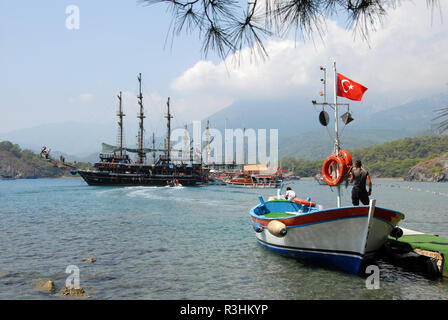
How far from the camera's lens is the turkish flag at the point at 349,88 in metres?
12.0

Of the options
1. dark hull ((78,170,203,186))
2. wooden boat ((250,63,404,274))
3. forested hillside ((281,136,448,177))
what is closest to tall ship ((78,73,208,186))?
dark hull ((78,170,203,186))

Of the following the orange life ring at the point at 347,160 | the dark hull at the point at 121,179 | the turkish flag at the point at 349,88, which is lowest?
the dark hull at the point at 121,179

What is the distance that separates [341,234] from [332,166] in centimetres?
257

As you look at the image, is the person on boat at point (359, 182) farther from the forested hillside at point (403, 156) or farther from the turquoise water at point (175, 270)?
the forested hillside at point (403, 156)

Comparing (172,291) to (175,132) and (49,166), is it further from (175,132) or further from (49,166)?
(49,166)

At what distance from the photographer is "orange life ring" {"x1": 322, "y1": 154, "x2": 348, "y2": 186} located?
1119 cm

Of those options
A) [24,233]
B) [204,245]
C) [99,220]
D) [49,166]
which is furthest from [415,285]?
[49,166]

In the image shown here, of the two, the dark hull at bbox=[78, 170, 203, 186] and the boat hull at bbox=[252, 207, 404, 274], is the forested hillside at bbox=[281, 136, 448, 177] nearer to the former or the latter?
the dark hull at bbox=[78, 170, 203, 186]

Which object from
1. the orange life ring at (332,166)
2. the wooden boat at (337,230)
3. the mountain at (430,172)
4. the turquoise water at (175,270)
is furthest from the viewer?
the mountain at (430,172)

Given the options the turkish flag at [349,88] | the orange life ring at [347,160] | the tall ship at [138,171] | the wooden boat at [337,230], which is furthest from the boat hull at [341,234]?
the tall ship at [138,171]

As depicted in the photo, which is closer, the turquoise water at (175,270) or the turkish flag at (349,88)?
the turquoise water at (175,270)

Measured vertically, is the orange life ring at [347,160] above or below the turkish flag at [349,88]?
below

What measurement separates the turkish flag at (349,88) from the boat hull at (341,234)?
4.26 metres
